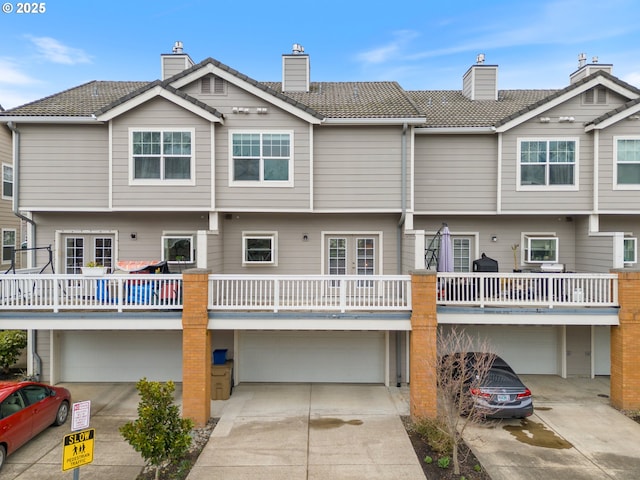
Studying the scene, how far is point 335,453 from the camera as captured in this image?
27.2ft

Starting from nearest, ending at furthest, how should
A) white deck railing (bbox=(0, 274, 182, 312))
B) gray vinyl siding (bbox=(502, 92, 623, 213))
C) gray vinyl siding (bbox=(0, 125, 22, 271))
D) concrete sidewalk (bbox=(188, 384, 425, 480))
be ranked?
1. concrete sidewalk (bbox=(188, 384, 425, 480))
2. white deck railing (bbox=(0, 274, 182, 312))
3. gray vinyl siding (bbox=(502, 92, 623, 213))
4. gray vinyl siding (bbox=(0, 125, 22, 271))

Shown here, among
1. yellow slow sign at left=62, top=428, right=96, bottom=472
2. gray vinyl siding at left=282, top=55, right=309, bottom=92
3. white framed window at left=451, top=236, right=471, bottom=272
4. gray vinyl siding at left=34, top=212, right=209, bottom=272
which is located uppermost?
gray vinyl siding at left=282, top=55, right=309, bottom=92

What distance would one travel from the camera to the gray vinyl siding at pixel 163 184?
37.7ft

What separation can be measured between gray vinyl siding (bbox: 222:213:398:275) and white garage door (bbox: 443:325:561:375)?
13.6 ft

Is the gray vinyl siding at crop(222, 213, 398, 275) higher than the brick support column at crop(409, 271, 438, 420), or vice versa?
the gray vinyl siding at crop(222, 213, 398, 275)

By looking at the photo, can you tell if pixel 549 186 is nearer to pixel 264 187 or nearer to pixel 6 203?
pixel 264 187

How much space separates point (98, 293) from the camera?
9922 mm

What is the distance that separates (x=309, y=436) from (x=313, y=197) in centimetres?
657

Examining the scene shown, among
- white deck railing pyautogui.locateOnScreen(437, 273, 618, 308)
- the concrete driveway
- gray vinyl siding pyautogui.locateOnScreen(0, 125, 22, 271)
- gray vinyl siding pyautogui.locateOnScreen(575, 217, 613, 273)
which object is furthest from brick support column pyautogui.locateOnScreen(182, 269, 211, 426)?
gray vinyl siding pyautogui.locateOnScreen(0, 125, 22, 271)

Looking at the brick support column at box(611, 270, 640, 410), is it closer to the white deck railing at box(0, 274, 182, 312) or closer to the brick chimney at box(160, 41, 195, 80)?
the white deck railing at box(0, 274, 182, 312)

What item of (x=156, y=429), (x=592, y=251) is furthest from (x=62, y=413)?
(x=592, y=251)

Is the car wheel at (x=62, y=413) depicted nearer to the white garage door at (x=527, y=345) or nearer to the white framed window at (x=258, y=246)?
the white framed window at (x=258, y=246)

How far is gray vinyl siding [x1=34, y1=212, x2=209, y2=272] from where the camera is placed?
41.1 ft

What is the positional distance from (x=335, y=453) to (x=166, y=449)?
11.2 feet
